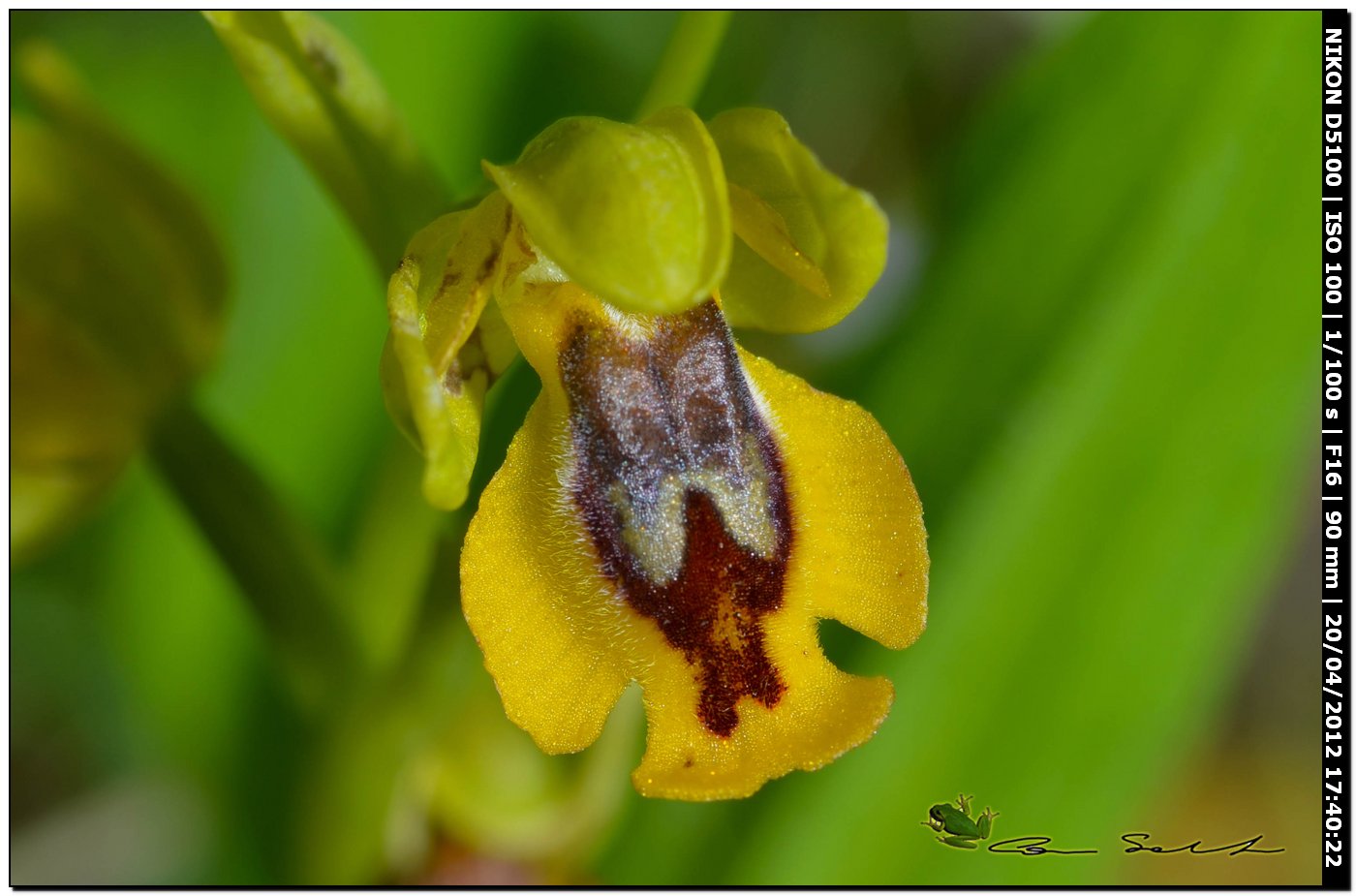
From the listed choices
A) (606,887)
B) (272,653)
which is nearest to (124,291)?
(272,653)

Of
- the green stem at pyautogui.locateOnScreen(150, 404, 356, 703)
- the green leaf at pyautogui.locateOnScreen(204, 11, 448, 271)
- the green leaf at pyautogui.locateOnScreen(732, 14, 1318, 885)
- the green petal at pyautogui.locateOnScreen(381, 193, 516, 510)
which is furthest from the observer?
the green leaf at pyautogui.locateOnScreen(732, 14, 1318, 885)

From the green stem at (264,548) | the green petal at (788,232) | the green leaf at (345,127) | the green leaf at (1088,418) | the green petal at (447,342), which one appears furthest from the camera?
the green leaf at (1088,418)

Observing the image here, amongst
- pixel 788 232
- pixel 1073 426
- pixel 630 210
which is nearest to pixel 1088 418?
pixel 1073 426

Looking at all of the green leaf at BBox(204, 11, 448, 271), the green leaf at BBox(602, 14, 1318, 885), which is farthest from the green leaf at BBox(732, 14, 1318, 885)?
the green leaf at BBox(204, 11, 448, 271)

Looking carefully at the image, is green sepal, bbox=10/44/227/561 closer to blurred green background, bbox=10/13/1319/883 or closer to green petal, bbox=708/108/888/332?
blurred green background, bbox=10/13/1319/883

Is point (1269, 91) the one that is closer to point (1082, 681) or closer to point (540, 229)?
point (1082, 681)

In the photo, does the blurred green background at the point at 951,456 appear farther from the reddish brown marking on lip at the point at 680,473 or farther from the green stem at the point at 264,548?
the reddish brown marking on lip at the point at 680,473

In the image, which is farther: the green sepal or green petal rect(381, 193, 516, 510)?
the green sepal
